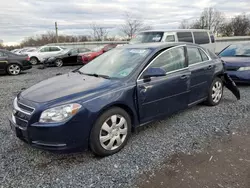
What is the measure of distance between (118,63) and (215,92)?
2.57 metres

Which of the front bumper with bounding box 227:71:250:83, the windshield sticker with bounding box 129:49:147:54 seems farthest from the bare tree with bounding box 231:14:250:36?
the windshield sticker with bounding box 129:49:147:54

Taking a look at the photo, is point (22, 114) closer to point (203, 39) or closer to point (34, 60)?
point (203, 39)

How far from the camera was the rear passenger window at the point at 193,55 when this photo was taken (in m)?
4.35

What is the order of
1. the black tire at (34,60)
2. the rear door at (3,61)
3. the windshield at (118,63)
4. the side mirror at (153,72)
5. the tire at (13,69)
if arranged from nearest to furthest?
the side mirror at (153,72)
the windshield at (118,63)
the rear door at (3,61)
the tire at (13,69)
the black tire at (34,60)

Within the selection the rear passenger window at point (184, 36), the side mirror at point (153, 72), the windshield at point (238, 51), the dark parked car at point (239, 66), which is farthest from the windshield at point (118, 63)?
the rear passenger window at point (184, 36)

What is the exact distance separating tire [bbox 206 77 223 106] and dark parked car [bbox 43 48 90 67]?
40.3 feet

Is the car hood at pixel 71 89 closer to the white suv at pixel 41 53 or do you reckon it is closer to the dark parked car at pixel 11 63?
the dark parked car at pixel 11 63

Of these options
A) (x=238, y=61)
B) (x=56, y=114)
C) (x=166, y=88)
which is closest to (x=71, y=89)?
(x=56, y=114)

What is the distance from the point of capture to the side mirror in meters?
3.32

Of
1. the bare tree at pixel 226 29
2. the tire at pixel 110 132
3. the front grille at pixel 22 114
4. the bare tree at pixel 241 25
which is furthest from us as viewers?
the bare tree at pixel 226 29

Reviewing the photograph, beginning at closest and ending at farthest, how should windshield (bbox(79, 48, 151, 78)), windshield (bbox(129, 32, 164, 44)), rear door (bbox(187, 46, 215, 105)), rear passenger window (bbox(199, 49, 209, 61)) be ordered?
windshield (bbox(79, 48, 151, 78))
rear door (bbox(187, 46, 215, 105))
rear passenger window (bbox(199, 49, 209, 61))
windshield (bbox(129, 32, 164, 44))

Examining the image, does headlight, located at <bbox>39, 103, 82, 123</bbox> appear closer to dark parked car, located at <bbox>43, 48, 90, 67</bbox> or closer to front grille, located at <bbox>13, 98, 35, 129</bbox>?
front grille, located at <bbox>13, 98, 35, 129</bbox>

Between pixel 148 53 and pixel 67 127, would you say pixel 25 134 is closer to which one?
pixel 67 127

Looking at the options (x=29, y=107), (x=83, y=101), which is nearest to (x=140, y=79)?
Answer: (x=83, y=101)
